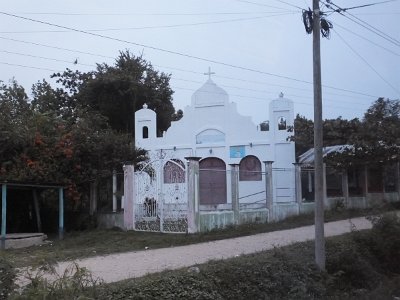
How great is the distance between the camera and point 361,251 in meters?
13.9

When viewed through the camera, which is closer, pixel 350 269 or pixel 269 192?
pixel 350 269

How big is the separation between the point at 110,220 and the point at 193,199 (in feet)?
13.9

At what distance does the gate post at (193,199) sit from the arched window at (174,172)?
1.25ft

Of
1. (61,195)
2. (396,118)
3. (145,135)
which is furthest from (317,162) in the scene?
(145,135)

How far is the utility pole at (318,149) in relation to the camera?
11.4 metres

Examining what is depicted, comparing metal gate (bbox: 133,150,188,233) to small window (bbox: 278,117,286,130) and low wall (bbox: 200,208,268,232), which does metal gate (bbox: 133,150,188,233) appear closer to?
low wall (bbox: 200,208,268,232)

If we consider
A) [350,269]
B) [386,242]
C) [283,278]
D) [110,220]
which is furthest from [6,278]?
[110,220]

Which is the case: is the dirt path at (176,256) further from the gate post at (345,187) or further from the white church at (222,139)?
the white church at (222,139)

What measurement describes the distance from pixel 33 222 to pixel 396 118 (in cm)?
1710

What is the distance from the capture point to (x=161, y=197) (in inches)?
667

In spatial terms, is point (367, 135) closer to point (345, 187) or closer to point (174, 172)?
point (345, 187)

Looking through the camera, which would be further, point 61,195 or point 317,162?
point 61,195

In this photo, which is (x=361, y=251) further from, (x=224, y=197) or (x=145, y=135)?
(x=145, y=135)

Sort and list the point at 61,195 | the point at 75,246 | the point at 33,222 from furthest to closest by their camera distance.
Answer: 1. the point at 33,222
2. the point at 61,195
3. the point at 75,246
